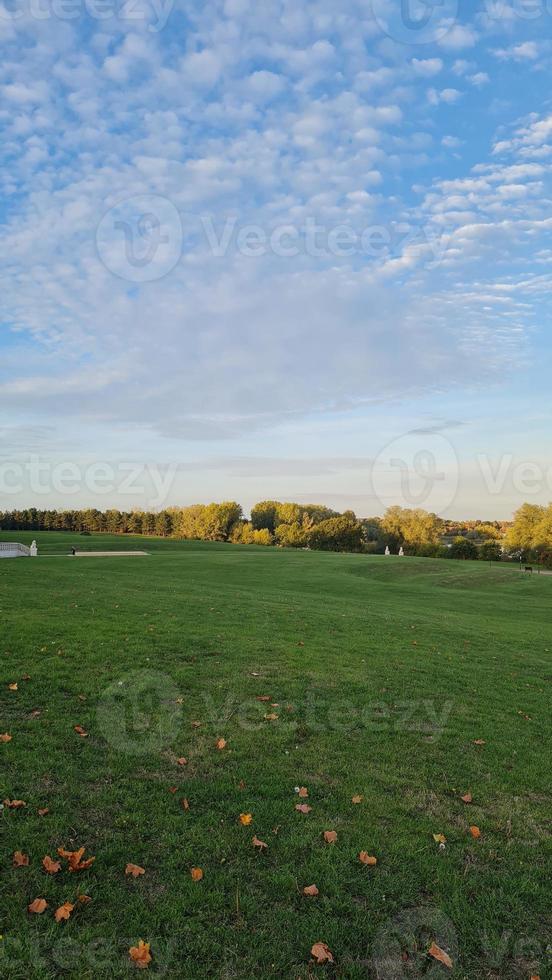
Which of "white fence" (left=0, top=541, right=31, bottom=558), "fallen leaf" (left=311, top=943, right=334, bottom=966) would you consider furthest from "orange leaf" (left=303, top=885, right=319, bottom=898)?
"white fence" (left=0, top=541, right=31, bottom=558)

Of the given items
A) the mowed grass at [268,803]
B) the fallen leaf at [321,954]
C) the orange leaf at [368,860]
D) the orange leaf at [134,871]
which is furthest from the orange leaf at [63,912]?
the orange leaf at [368,860]

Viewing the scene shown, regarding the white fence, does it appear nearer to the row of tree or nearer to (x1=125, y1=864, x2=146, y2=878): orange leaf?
(x1=125, y1=864, x2=146, y2=878): orange leaf

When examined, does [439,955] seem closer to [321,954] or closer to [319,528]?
[321,954]

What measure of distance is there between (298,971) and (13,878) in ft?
7.29

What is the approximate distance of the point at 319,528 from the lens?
102938 millimetres

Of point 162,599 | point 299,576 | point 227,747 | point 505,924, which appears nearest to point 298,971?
point 505,924

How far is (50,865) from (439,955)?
9.79 feet

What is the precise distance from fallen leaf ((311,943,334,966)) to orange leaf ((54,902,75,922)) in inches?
68.4

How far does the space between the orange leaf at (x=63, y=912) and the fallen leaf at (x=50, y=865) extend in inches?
13.1

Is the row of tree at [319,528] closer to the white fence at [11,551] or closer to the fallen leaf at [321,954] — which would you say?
the white fence at [11,551]

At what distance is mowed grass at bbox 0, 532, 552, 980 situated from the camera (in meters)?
3.72

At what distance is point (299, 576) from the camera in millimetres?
33000

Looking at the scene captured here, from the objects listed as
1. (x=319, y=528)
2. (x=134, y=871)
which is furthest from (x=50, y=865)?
(x=319, y=528)

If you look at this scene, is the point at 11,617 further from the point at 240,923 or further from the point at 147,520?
the point at 147,520
